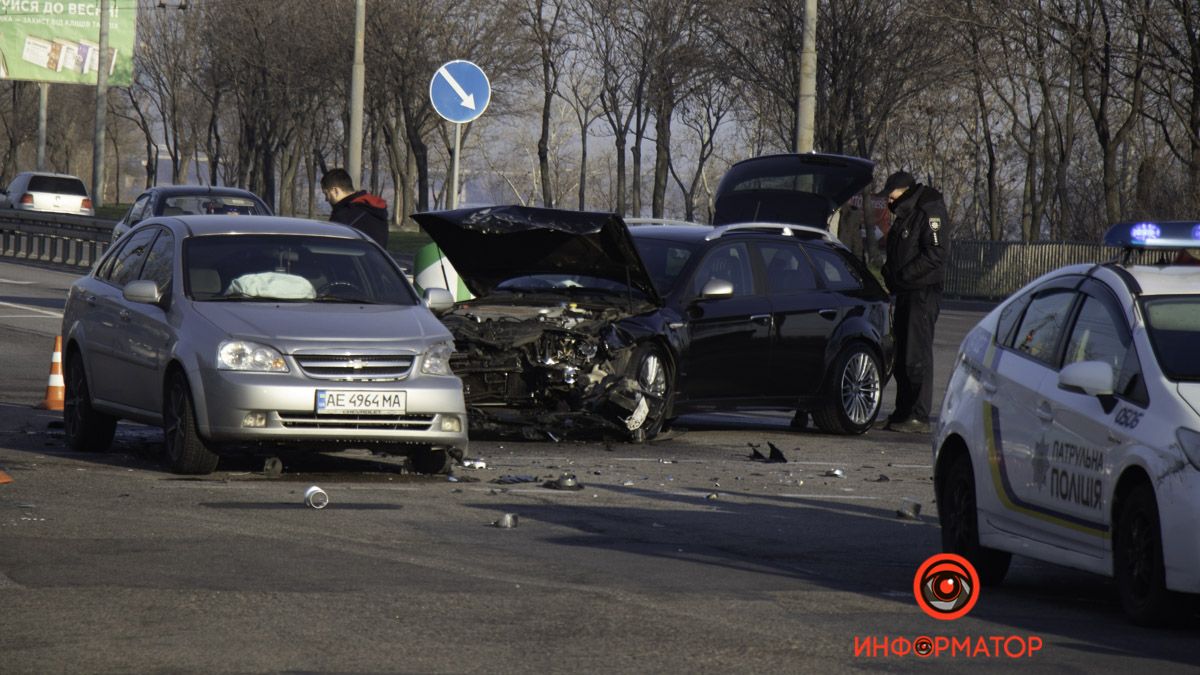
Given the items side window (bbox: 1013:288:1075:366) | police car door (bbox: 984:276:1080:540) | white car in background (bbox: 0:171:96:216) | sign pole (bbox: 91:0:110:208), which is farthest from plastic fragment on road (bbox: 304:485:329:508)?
sign pole (bbox: 91:0:110:208)

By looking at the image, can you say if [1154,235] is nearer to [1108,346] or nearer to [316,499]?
[1108,346]

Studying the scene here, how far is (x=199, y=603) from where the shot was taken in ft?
23.1

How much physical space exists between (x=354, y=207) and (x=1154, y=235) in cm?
972

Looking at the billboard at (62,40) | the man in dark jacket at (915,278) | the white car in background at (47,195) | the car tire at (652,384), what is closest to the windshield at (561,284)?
the car tire at (652,384)

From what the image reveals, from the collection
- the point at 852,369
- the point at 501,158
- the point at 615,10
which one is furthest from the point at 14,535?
the point at 501,158

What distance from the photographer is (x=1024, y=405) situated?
26.1 ft

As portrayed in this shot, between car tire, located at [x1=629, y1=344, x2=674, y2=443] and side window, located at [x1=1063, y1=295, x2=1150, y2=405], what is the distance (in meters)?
6.19

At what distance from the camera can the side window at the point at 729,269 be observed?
14805mm

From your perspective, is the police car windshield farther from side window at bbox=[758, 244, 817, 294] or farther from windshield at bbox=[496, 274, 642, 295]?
side window at bbox=[758, 244, 817, 294]

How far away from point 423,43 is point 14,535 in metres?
58.6

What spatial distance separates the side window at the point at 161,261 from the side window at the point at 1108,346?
20.2ft

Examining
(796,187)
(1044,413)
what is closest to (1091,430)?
(1044,413)

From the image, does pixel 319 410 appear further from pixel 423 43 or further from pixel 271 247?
pixel 423 43

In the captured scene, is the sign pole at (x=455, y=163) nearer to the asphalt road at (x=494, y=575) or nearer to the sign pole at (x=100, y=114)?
the asphalt road at (x=494, y=575)
